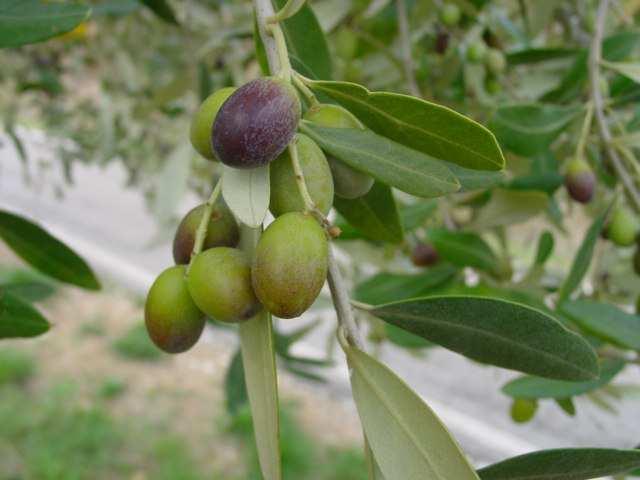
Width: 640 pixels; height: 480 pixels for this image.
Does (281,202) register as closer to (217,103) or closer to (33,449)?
(217,103)

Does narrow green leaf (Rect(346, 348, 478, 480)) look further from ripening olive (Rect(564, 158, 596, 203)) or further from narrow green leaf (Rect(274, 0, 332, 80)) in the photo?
ripening olive (Rect(564, 158, 596, 203))

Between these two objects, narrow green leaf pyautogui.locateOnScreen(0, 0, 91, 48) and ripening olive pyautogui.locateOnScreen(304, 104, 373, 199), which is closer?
ripening olive pyautogui.locateOnScreen(304, 104, 373, 199)

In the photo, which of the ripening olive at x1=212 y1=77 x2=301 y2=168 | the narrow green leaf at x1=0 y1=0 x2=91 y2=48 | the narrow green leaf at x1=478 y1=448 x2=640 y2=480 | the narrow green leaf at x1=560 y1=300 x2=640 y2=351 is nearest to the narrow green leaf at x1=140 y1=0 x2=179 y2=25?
the narrow green leaf at x1=0 y1=0 x2=91 y2=48

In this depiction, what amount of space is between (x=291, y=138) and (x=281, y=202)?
5cm

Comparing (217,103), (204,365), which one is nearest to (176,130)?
(217,103)

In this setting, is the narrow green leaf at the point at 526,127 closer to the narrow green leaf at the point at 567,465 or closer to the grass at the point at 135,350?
the narrow green leaf at the point at 567,465

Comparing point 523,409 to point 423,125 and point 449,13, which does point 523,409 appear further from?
point 449,13

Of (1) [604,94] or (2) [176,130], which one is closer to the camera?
(1) [604,94]

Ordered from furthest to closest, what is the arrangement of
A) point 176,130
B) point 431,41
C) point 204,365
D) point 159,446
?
point 204,365 < point 159,446 < point 176,130 < point 431,41

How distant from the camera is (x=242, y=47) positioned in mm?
1845

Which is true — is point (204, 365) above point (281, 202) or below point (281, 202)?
below

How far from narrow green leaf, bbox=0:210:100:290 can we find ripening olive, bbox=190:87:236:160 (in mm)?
356

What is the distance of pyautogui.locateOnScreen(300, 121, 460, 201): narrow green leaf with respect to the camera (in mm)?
564

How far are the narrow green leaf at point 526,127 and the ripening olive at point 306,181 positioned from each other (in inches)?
19.1
